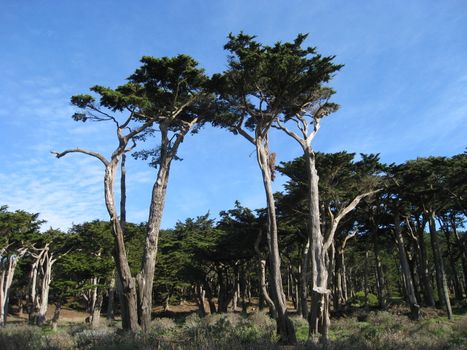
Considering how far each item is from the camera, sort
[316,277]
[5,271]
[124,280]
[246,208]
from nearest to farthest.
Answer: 1. [124,280]
2. [316,277]
3. [246,208]
4. [5,271]

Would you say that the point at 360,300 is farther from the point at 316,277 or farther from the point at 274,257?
the point at 274,257

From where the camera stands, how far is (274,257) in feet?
50.6

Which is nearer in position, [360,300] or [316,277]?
[316,277]

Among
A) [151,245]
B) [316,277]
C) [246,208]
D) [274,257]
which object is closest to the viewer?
[274,257]

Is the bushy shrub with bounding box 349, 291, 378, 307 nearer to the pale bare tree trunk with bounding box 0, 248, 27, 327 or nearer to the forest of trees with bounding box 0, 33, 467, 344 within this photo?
the forest of trees with bounding box 0, 33, 467, 344

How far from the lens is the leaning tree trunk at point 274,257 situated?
13703 millimetres

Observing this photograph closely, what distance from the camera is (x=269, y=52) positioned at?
1603cm

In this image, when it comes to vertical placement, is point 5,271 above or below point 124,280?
above

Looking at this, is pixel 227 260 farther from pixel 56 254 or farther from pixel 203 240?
pixel 56 254

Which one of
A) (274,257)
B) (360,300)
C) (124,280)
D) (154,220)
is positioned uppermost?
(154,220)

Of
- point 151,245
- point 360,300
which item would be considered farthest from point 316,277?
point 360,300

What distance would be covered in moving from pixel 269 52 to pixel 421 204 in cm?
1963

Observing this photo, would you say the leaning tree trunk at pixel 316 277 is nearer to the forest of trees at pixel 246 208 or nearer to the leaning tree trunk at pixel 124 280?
the forest of trees at pixel 246 208

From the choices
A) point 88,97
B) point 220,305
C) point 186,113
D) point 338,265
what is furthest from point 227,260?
point 88,97
